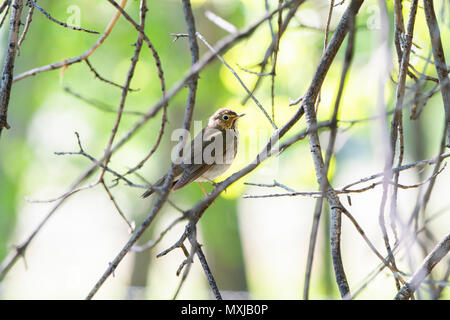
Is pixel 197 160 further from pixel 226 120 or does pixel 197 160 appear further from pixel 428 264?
pixel 428 264

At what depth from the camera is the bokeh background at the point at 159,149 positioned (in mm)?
7250

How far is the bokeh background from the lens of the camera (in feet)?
23.8

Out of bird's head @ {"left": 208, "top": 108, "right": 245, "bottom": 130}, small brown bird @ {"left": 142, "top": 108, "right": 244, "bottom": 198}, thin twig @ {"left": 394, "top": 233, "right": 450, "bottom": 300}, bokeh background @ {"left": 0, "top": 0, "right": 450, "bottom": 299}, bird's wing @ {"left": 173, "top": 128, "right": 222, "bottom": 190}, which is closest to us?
thin twig @ {"left": 394, "top": 233, "right": 450, "bottom": 300}

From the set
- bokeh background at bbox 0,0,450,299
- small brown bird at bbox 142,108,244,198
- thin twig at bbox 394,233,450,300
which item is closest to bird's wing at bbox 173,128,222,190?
small brown bird at bbox 142,108,244,198

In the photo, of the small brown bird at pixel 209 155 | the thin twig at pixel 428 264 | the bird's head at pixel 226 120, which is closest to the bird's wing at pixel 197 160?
the small brown bird at pixel 209 155

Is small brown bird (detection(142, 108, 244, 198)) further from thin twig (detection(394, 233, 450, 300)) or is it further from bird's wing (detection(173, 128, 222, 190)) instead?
thin twig (detection(394, 233, 450, 300))

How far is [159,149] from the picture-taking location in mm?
11734

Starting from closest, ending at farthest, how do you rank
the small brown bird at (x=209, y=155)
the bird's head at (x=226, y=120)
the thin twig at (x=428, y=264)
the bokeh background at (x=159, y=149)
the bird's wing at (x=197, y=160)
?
the thin twig at (x=428, y=264), the bird's wing at (x=197, y=160), the small brown bird at (x=209, y=155), the bird's head at (x=226, y=120), the bokeh background at (x=159, y=149)

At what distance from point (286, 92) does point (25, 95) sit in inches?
269

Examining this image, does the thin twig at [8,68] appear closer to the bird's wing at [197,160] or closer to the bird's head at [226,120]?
the bird's wing at [197,160]
